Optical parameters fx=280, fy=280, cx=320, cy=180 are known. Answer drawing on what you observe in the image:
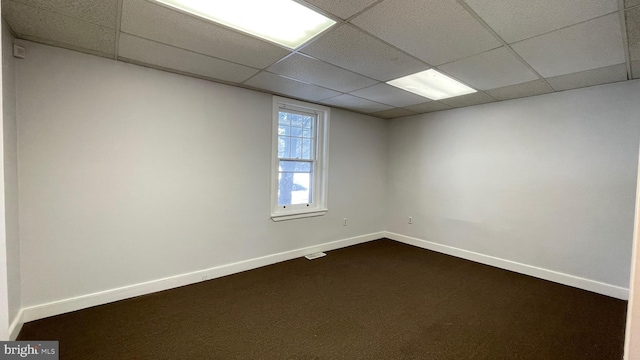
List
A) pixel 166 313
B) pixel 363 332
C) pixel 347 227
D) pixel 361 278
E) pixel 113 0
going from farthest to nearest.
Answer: pixel 347 227
pixel 361 278
pixel 166 313
pixel 363 332
pixel 113 0

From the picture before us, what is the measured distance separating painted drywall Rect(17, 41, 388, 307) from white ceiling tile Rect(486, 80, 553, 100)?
9.53 feet

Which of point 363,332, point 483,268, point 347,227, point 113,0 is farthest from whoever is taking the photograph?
point 347,227

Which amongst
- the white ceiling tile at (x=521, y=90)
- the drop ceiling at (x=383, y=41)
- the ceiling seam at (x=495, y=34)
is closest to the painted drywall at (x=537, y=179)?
the white ceiling tile at (x=521, y=90)

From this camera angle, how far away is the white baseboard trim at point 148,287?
94.7 inches

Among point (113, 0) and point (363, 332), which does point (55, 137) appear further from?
point (363, 332)

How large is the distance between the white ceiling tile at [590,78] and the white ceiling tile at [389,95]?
1425mm

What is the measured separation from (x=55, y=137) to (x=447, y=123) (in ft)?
15.6

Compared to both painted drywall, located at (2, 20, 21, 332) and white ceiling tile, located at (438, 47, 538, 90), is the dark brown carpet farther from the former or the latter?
white ceiling tile, located at (438, 47, 538, 90)

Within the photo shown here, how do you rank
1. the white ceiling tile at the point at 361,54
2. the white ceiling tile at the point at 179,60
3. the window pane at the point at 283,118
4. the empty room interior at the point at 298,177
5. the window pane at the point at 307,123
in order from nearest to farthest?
the empty room interior at the point at 298,177
the white ceiling tile at the point at 361,54
the white ceiling tile at the point at 179,60
the window pane at the point at 283,118
the window pane at the point at 307,123

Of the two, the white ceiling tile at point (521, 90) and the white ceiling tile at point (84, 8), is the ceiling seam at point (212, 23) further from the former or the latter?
the white ceiling tile at point (521, 90)

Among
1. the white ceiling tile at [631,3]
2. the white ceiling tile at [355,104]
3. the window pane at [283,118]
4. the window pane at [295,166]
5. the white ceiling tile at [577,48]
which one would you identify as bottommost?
the window pane at [295,166]

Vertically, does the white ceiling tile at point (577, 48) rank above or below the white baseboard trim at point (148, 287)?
above

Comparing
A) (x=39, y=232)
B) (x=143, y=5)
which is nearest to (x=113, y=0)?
(x=143, y=5)

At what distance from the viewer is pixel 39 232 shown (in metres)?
2.38
